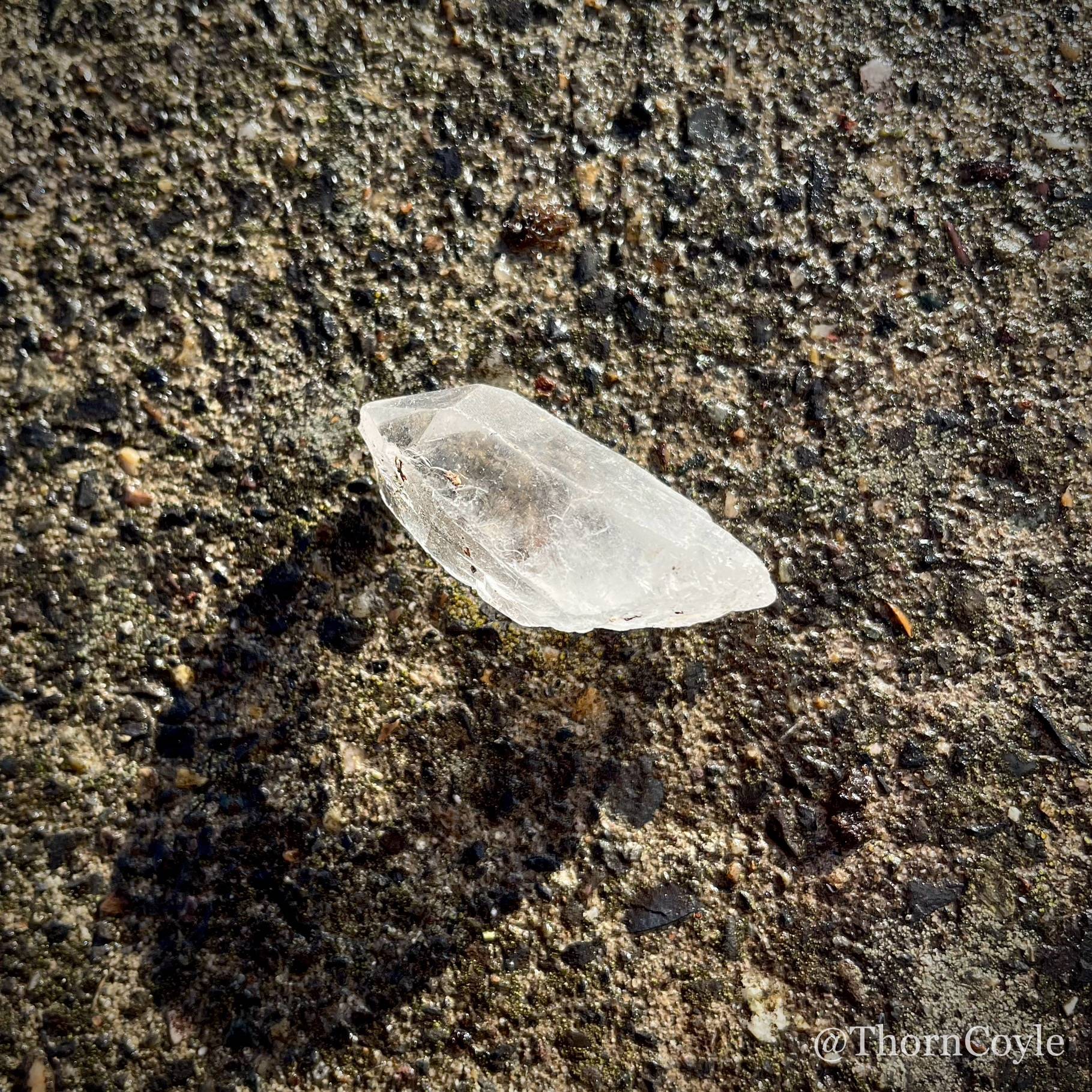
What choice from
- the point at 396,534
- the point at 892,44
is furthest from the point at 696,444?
the point at 892,44

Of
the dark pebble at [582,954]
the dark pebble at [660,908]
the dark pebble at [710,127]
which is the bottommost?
the dark pebble at [582,954]

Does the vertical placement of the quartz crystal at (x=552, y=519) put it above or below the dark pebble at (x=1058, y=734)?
above

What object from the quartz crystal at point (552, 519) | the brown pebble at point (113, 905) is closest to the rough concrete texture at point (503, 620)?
the brown pebble at point (113, 905)

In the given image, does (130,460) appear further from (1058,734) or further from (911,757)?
(1058,734)

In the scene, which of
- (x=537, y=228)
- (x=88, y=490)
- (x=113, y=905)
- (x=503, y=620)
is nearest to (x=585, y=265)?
(x=537, y=228)

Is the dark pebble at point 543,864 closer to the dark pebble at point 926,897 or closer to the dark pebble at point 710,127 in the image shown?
the dark pebble at point 926,897

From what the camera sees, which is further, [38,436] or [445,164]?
[445,164]

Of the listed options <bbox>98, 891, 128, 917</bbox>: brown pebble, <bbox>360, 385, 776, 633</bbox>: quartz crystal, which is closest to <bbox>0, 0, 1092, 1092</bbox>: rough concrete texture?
<bbox>98, 891, 128, 917</bbox>: brown pebble
